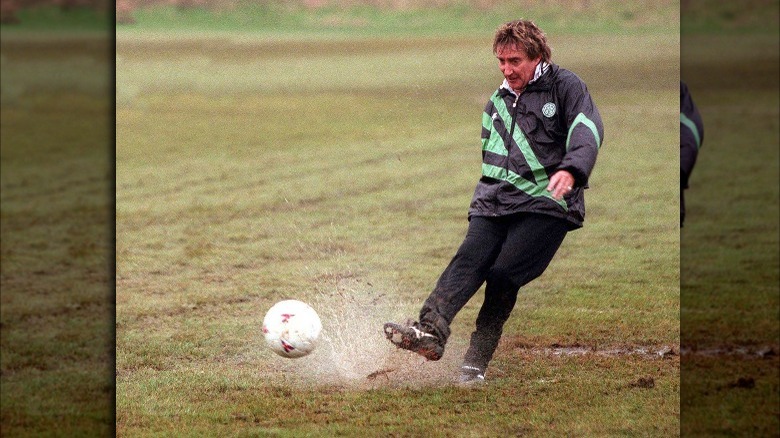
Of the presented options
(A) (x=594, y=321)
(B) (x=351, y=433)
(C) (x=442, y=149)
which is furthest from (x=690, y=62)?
(B) (x=351, y=433)

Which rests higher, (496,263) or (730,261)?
(496,263)

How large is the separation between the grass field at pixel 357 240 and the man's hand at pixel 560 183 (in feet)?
3.84

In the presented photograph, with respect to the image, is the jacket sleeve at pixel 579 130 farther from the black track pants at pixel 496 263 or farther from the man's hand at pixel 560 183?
the black track pants at pixel 496 263

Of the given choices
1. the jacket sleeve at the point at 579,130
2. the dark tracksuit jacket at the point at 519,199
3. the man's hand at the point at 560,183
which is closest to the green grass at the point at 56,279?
the dark tracksuit jacket at the point at 519,199

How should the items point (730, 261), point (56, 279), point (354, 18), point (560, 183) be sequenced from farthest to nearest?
point (354, 18) → point (730, 261) → point (56, 279) → point (560, 183)

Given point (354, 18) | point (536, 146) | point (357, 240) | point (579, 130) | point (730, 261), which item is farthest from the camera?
point (354, 18)

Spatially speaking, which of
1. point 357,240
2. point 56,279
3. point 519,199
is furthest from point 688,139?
point 56,279

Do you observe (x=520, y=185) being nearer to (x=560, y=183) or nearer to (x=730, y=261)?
(x=560, y=183)

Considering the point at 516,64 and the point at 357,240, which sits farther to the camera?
the point at 357,240

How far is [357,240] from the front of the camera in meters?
8.70

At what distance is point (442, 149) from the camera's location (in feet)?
38.4

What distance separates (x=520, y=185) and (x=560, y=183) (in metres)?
0.49

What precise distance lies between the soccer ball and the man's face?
1.55 meters

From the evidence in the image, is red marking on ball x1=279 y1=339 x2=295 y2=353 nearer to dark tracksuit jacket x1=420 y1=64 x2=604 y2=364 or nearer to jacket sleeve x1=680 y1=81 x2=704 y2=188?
dark tracksuit jacket x1=420 y1=64 x2=604 y2=364
